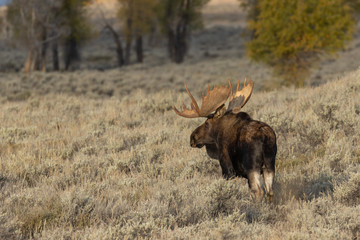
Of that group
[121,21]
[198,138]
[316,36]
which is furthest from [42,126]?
[121,21]

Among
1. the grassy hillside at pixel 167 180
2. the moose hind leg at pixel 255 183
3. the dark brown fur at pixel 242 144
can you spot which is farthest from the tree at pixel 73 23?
the moose hind leg at pixel 255 183

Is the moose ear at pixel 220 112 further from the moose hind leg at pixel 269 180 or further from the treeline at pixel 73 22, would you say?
the treeline at pixel 73 22

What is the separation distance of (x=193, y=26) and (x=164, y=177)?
36759mm

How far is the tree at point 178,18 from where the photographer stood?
1499 inches

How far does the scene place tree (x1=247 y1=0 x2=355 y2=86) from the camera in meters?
17.7

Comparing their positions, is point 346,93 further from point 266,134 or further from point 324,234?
point 324,234

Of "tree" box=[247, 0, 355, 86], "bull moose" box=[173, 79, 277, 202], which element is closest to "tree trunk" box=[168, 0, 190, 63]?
"tree" box=[247, 0, 355, 86]

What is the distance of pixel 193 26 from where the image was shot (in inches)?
1599

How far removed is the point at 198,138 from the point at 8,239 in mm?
2446

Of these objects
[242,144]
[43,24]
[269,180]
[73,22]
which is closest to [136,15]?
[73,22]

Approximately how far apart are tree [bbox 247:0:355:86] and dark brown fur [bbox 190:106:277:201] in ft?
43.0

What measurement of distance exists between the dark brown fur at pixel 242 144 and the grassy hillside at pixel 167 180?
0.24 m

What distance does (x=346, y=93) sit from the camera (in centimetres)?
924

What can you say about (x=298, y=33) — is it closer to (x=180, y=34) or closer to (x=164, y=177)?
(x=164, y=177)
